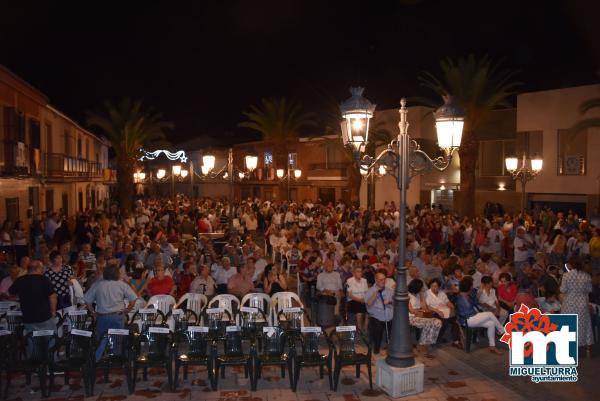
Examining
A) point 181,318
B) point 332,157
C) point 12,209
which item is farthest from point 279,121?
point 181,318

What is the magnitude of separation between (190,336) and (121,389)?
1141 millimetres

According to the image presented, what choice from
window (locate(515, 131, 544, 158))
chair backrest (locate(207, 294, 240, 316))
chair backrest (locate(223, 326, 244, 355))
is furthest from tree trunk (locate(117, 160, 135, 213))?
chair backrest (locate(223, 326, 244, 355))

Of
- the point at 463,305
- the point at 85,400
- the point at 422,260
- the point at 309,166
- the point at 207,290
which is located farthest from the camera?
the point at 309,166

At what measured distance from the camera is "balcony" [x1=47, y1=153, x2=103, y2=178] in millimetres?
27547

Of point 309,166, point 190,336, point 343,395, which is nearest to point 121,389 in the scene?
point 190,336

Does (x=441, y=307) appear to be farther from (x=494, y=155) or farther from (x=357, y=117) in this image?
(x=494, y=155)

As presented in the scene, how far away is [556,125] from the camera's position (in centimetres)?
2547

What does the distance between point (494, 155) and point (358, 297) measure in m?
22.4

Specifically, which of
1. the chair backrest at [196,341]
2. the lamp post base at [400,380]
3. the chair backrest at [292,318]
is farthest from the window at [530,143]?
the chair backrest at [196,341]

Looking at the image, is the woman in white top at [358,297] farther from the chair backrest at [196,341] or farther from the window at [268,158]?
the window at [268,158]

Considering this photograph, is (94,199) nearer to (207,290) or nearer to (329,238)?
(329,238)

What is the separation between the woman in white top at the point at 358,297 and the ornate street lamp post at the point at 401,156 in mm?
2725

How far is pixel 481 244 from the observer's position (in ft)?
52.9

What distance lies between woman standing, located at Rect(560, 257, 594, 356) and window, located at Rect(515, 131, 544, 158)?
1872 cm
